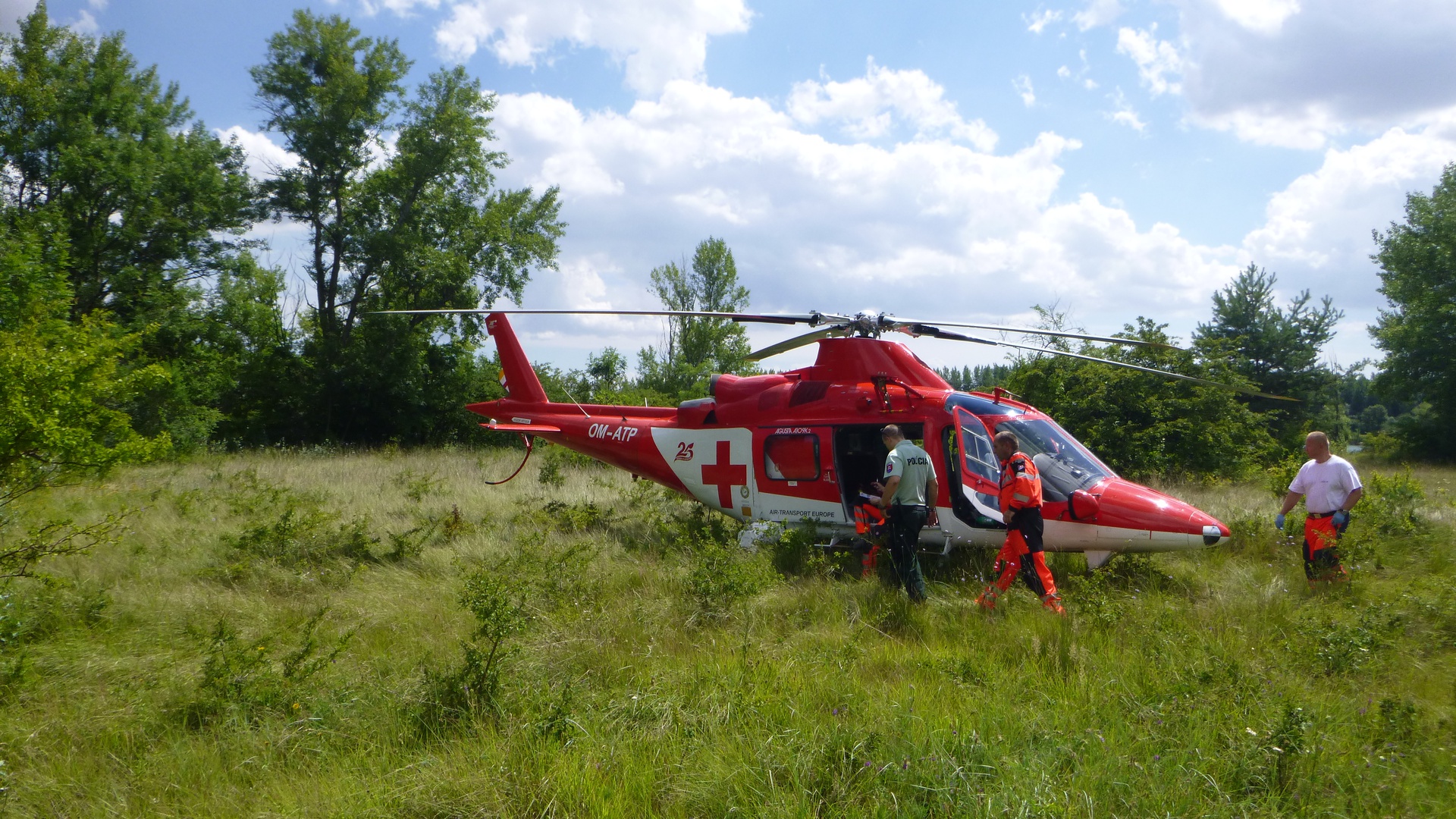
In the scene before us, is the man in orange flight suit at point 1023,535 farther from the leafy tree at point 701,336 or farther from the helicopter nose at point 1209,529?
the leafy tree at point 701,336

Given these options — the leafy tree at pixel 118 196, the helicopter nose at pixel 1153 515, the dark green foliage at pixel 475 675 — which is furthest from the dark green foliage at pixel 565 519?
the leafy tree at pixel 118 196

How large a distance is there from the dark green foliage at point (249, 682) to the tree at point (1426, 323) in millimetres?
36680

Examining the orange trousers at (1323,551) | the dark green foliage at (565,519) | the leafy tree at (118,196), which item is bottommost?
the dark green foliage at (565,519)

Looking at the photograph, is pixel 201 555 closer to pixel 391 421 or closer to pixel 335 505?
pixel 335 505

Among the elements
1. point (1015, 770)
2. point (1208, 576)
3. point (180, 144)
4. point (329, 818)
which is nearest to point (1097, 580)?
point (1208, 576)

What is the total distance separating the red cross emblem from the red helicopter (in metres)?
0.02

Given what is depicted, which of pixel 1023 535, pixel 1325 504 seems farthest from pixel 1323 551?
pixel 1023 535

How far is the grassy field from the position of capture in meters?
3.33

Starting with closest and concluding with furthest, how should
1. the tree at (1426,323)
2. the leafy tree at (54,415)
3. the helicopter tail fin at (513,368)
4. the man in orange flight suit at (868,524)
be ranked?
the leafy tree at (54,415), the man in orange flight suit at (868,524), the helicopter tail fin at (513,368), the tree at (1426,323)

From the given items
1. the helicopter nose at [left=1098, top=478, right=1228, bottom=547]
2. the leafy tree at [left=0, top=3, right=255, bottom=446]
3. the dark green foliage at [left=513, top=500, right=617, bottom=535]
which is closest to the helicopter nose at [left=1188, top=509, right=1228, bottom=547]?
the helicopter nose at [left=1098, top=478, right=1228, bottom=547]

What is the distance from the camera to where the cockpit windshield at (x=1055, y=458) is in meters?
6.95

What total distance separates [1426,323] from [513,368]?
33559mm

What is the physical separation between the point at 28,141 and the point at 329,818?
26.3m

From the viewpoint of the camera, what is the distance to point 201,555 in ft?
26.8
